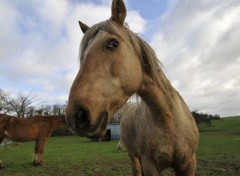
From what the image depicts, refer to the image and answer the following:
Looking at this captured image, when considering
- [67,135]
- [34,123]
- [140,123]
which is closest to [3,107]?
[67,135]

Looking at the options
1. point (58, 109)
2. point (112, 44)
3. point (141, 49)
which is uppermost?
point (58, 109)

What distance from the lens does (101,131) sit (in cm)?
195

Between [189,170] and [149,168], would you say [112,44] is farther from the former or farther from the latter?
[189,170]

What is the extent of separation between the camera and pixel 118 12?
96.3 inches

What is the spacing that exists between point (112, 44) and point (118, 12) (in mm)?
393

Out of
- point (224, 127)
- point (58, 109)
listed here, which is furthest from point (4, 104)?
point (224, 127)

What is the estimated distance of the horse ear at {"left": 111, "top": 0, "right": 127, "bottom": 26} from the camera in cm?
237

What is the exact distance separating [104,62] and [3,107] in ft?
151

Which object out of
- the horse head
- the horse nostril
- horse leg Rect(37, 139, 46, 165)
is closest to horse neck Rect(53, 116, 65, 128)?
horse leg Rect(37, 139, 46, 165)

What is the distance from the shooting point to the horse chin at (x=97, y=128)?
1.84 meters

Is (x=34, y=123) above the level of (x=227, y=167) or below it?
above

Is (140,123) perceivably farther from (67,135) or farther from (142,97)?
(67,135)

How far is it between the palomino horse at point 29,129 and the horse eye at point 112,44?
25.9ft

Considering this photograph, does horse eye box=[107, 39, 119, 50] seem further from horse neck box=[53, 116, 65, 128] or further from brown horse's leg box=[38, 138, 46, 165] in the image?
horse neck box=[53, 116, 65, 128]
